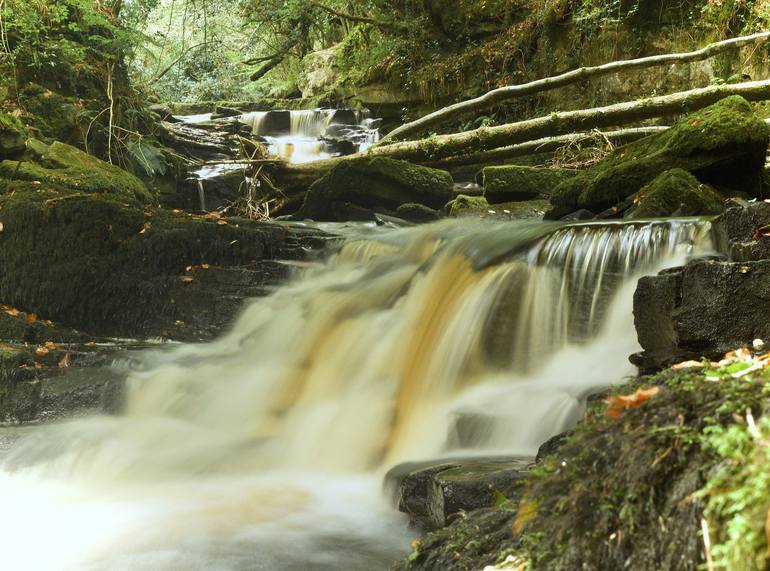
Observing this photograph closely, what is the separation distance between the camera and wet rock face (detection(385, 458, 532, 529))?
3279mm

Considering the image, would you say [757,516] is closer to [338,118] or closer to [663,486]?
[663,486]

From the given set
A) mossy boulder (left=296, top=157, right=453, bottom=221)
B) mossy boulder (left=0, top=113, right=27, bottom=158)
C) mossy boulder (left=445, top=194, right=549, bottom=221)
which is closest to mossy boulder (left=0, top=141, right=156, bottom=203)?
mossy boulder (left=0, top=113, right=27, bottom=158)

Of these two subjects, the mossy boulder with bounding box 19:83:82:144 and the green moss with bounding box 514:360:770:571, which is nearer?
the green moss with bounding box 514:360:770:571

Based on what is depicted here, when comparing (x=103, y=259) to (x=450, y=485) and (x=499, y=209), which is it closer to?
(x=499, y=209)

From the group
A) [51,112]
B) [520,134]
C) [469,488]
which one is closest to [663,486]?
[469,488]

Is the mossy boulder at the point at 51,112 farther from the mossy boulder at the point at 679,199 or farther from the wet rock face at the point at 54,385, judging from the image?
the mossy boulder at the point at 679,199

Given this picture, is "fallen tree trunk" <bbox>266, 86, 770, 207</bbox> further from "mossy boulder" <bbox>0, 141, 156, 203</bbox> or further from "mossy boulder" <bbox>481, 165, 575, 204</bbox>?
"mossy boulder" <bbox>0, 141, 156, 203</bbox>

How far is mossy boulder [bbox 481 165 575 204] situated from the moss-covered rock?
3.71 metres

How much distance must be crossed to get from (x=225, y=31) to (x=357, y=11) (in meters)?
7.32

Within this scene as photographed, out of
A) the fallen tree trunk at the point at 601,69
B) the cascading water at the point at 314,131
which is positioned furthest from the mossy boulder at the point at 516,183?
the cascading water at the point at 314,131

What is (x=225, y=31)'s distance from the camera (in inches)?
945

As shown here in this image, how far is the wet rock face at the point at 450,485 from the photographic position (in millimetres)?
3279

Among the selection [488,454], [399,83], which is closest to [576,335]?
[488,454]

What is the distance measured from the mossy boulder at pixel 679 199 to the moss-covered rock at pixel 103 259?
14.6 ft
